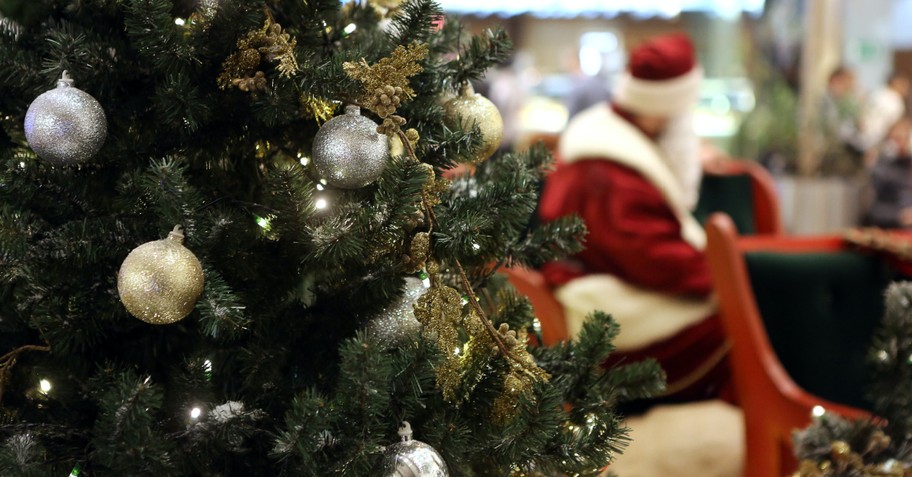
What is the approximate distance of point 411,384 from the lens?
0.85 meters

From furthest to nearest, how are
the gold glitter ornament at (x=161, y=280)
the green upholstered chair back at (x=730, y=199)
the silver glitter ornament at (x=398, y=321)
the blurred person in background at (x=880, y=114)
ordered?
the blurred person in background at (x=880, y=114) < the green upholstered chair back at (x=730, y=199) < the silver glitter ornament at (x=398, y=321) < the gold glitter ornament at (x=161, y=280)

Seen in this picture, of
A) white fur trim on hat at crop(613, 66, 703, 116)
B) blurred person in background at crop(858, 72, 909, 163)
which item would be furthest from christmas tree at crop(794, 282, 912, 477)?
blurred person in background at crop(858, 72, 909, 163)

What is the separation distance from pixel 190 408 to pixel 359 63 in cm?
38

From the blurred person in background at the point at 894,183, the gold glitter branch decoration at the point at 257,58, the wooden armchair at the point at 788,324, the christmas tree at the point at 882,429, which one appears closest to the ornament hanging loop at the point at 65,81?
the gold glitter branch decoration at the point at 257,58

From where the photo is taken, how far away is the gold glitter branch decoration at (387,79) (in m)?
0.84

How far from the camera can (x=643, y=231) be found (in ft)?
9.75

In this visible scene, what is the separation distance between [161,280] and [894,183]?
6.15 meters

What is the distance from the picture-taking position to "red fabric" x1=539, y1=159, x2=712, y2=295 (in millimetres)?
2951

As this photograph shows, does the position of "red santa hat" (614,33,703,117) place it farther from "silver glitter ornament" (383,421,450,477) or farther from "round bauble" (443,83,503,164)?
"silver glitter ornament" (383,421,450,477)

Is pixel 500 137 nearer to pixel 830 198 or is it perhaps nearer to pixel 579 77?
pixel 830 198

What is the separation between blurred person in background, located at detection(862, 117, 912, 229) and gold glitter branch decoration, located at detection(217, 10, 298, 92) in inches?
234

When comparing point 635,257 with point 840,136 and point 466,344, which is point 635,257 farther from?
point 840,136

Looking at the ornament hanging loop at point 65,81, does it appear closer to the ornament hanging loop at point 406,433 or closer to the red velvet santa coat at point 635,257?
the ornament hanging loop at point 406,433

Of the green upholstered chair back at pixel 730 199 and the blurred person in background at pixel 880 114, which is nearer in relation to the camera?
the green upholstered chair back at pixel 730 199
